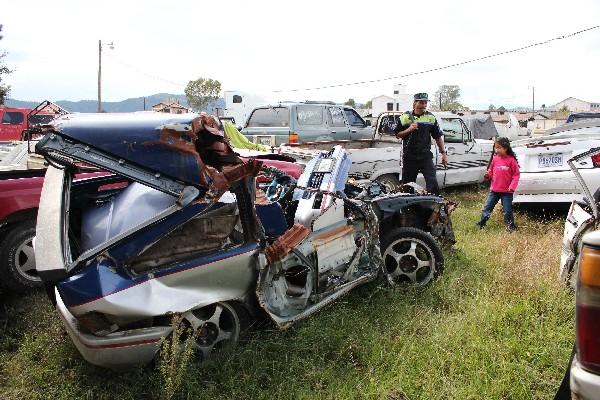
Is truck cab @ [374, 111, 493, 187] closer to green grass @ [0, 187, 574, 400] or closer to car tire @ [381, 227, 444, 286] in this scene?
car tire @ [381, 227, 444, 286]

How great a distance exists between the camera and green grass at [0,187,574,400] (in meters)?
2.96

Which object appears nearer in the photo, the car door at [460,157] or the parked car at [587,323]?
the parked car at [587,323]

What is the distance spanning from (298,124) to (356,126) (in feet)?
6.53

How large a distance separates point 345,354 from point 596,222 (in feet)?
6.23

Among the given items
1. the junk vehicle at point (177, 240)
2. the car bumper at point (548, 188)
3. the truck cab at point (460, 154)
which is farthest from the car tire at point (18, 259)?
the truck cab at point (460, 154)

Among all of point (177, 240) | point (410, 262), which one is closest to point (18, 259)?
point (177, 240)

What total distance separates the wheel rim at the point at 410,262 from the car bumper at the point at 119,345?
2316 mm

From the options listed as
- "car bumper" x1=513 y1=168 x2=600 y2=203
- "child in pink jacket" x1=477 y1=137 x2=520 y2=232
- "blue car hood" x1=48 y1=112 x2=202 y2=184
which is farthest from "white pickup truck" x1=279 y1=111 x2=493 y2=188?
"blue car hood" x1=48 y1=112 x2=202 y2=184

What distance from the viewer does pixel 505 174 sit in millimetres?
6617

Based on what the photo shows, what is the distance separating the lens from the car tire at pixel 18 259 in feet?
14.8

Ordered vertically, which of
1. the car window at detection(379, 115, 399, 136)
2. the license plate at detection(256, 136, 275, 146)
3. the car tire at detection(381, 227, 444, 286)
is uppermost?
the car window at detection(379, 115, 399, 136)

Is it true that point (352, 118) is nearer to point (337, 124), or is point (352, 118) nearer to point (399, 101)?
point (337, 124)

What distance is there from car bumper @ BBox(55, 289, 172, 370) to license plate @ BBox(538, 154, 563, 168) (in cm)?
553

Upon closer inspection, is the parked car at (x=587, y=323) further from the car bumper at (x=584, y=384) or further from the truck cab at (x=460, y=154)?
the truck cab at (x=460, y=154)
